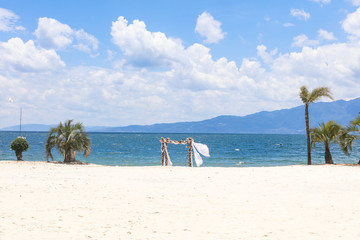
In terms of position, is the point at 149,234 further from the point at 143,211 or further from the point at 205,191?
the point at 205,191

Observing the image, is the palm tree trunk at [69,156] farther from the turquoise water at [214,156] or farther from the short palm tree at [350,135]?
the short palm tree at [350,135]

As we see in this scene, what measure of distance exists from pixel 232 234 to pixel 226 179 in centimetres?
803

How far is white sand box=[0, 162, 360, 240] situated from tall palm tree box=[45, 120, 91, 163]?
9874mm

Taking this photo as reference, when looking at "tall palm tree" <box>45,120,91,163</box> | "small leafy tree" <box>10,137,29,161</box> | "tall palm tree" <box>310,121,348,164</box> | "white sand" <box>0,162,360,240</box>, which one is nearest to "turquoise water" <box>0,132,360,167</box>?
"small leafy tree" <box>10,137,29,161</box>

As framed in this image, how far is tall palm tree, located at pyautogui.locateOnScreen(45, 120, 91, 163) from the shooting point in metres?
23.1

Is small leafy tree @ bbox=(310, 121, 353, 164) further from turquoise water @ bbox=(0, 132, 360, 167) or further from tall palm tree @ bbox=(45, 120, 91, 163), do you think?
tall palm tree @ bbox=(45, 120, 91, 163)

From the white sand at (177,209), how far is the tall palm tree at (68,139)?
9.87 meters

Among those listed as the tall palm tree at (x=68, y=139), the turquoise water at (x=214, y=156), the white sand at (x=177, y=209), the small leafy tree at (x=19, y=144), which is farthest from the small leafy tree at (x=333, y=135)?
the small leafy tree at (x=19, y=144)

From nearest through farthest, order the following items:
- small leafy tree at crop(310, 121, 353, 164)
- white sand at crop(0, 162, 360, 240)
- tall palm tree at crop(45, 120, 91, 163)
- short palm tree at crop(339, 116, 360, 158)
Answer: white sand at crop(0, 162, 360, 240) < short palm tree at crop(339, 116, 360, 158) < small leafy tree at crop(310, 121, 353, 164) < tall palm tree at crop(45, 120, 91, 163)

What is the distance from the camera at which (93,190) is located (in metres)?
11.2

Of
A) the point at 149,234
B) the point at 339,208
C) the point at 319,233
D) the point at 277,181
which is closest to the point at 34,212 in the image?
the point at 149,234

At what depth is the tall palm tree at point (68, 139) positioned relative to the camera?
23.1 m

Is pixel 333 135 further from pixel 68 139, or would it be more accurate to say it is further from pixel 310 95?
Result: pixel 68 139

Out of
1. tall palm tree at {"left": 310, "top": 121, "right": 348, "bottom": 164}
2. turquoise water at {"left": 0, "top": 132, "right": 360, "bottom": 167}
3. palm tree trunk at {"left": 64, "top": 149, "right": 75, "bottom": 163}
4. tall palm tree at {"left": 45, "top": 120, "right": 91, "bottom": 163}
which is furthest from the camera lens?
turquoise water at {"left": 0, "top": 132, "right": 360, "bottom": 167}
